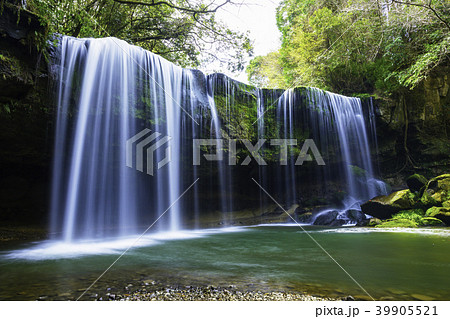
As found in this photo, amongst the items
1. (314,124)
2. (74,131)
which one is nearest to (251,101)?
(314,124)

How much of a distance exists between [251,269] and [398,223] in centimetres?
666

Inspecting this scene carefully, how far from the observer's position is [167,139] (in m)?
8.41

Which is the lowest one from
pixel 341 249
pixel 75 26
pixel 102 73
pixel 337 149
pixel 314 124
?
pixel 341 249

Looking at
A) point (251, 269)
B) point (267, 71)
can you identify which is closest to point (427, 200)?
point (251, 269)

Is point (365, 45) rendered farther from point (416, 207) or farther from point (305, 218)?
point (305, 218)

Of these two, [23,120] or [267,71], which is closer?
[23,120]

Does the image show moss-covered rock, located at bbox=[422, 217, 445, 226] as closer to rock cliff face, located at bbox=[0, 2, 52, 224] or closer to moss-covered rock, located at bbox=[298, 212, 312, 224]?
moss-covered rock, located at bbox=[298, 212, 312, 224]

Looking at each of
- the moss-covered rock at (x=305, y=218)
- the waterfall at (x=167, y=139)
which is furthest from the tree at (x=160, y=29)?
the moss-covered rock at (x=305, y=218)

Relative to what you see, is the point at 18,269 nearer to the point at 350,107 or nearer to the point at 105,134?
the point at 105,134

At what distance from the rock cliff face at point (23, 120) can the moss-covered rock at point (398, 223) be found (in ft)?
31.0

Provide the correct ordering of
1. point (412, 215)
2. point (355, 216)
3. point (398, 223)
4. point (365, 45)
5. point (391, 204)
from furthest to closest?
1. point (365, 45)
2. point (355, 216)
3. point (391, 204)
4. point (412, 215)
5. point (398, 223)

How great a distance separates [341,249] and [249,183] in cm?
652

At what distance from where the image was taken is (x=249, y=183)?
35.6 feet

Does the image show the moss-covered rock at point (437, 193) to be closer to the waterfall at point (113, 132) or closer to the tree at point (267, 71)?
the waterfall at point (113, 132)
